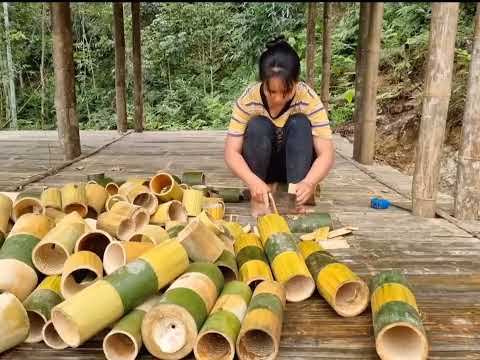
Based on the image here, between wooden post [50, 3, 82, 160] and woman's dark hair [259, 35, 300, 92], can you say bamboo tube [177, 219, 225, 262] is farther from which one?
wooden post [50, 3, 82, 160]

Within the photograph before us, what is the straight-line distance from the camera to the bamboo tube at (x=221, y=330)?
1.32 metres

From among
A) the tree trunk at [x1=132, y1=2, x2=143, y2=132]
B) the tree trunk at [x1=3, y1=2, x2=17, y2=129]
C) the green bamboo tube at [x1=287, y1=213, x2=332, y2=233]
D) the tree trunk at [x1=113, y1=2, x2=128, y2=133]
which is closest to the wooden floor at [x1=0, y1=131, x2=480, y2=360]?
the green bamboo tube at [x1=287, y1=213, x2=332, y2=233]

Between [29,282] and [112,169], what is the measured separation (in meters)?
2.80

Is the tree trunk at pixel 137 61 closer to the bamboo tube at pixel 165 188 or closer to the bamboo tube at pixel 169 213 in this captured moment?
the bamboo tube at pixel 165 188

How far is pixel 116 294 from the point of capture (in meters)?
1.41

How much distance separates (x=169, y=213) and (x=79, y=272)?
801mm

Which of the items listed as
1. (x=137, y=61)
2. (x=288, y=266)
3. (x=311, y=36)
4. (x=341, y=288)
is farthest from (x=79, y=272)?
(x=311, y=36)

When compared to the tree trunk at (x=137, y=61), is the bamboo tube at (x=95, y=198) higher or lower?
lower

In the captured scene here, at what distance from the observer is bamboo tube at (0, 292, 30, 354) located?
133 cm

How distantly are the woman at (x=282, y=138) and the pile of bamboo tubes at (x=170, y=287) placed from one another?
539 millimetres

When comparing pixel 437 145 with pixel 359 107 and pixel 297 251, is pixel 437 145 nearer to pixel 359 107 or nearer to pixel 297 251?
pixel 297 251

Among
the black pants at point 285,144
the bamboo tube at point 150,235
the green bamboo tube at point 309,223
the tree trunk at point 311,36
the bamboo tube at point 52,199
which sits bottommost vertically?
the green bamboo tube at point 309,223

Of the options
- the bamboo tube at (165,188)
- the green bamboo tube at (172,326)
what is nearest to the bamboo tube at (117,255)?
the green bamboo tube at (172,326)

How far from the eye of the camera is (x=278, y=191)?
2920 mm
